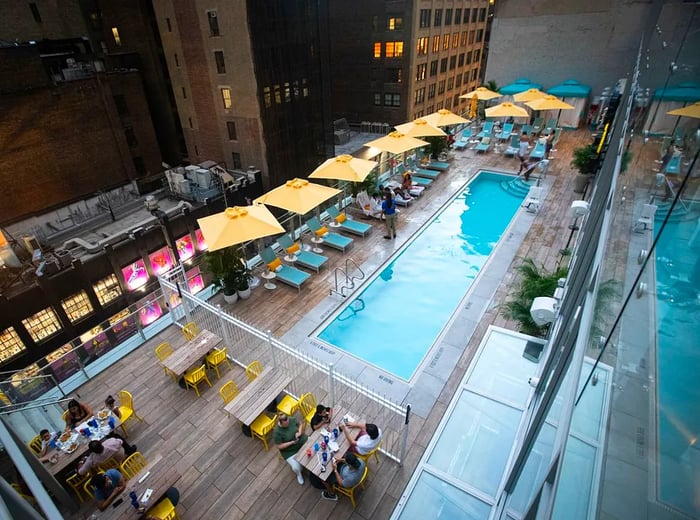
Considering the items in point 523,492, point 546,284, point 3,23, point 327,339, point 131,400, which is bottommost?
point 327,339

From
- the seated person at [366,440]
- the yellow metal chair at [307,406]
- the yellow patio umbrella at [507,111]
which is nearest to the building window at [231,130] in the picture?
the yellow patio umbrella at [507,111]

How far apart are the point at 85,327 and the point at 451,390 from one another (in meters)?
21.2

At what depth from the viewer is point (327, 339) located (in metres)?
10.3

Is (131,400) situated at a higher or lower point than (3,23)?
lower

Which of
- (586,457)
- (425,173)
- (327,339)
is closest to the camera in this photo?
(586,457)

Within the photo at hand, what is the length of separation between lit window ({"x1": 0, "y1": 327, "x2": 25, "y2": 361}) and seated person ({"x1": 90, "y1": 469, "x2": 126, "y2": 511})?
51.1ft

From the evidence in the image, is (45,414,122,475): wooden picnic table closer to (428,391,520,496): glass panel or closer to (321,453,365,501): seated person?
(321,453,365,501): seated person

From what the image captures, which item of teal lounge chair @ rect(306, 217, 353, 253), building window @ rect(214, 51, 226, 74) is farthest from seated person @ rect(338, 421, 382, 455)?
building window @ rect(214, 51, 226, 74)

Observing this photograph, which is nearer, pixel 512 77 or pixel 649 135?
pixel 649 135

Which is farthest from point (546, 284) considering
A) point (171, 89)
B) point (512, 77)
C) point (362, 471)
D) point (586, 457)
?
point (171, 89)

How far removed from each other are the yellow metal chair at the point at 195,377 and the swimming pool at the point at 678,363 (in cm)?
852

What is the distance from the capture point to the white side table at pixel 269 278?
11.9 m

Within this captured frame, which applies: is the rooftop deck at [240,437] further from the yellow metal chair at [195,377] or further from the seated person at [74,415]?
the seated person at [74,415]

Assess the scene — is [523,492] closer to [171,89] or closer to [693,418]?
[693,418]
